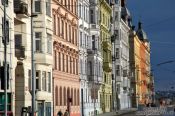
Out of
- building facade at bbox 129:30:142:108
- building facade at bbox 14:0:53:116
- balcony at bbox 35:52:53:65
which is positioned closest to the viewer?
building facade at bbox 14:0:53:116

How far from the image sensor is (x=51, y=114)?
57375 mm

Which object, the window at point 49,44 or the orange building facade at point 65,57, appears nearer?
the window at point 49,44

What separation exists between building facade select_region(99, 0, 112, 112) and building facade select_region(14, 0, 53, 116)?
35656 millimetres

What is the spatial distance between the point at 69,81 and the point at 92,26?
1616cm

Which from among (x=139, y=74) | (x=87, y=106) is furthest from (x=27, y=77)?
(x=139, y=74)

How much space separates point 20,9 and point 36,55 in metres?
6.99

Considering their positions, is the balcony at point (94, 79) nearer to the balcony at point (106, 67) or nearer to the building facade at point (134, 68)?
the balcony at point (106, 67)

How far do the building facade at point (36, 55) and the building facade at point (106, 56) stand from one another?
3566 cm

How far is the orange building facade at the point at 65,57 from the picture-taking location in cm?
6104

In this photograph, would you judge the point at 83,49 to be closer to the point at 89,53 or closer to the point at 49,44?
the point at 89,53

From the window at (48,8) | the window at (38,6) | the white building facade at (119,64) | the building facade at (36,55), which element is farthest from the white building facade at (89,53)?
the white building facade at (119,64)

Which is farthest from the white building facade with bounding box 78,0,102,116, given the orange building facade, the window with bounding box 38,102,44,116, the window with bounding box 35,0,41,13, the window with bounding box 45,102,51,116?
the window with bounding box 35,0,41,13

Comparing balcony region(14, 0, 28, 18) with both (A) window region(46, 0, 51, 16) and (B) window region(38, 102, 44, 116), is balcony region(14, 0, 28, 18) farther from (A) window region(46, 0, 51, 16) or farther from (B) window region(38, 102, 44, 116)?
(B) window region(38, 102, 44, 116)

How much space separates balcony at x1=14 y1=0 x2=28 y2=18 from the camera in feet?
155
